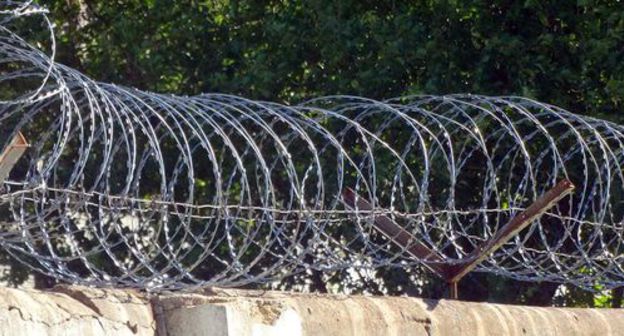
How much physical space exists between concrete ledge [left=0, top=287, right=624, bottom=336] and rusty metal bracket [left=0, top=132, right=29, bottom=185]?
0.35 metres

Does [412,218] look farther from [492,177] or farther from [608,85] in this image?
[608,85]

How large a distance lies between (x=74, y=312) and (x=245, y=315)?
659 mm

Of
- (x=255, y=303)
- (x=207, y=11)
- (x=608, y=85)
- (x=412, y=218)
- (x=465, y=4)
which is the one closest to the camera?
(x=255, y=303)

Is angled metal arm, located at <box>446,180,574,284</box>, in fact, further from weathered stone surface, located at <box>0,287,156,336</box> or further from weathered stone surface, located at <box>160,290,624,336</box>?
weathered stone surface, located at <box>0,287,156,336</box>

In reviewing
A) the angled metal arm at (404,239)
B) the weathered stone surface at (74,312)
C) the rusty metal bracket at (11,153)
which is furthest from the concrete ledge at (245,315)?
the rusty metal bracket at (11,153)

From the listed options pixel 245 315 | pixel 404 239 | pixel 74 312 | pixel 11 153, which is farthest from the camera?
pixel 404 239

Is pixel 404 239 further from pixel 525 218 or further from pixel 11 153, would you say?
pixel 11 153

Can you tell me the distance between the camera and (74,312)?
4.13 m

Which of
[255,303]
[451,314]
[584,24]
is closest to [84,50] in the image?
[584,24]

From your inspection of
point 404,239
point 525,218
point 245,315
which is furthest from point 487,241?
point 245,315

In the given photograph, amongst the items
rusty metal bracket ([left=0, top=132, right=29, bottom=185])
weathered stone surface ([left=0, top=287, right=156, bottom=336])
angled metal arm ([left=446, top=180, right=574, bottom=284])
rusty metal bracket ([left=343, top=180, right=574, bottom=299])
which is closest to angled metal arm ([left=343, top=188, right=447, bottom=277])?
rusty metal bracket ([left=343, top=180, right=574, bottom=299])

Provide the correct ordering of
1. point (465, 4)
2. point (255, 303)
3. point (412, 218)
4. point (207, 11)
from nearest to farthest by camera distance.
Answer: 1. point (255, 303)
2. point (412, 218)
3. point (465, 4)
4. point (207, 11)

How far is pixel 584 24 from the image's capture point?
9000mm

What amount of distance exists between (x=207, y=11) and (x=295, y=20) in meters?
0.71
